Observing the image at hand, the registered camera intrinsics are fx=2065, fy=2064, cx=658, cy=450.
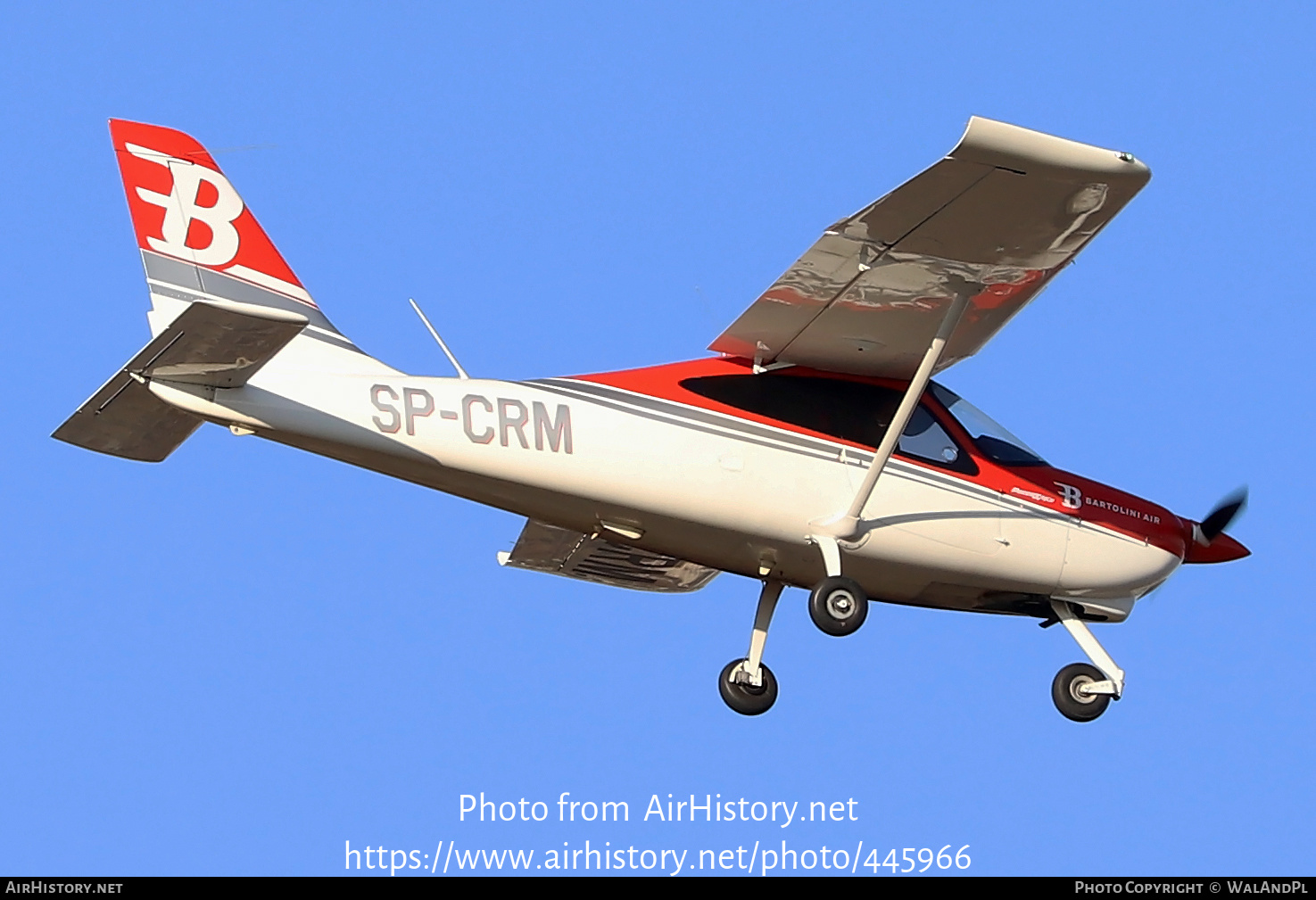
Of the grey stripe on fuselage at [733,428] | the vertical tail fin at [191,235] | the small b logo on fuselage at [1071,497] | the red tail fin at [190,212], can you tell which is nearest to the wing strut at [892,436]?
the grey stripe on fuselage at [733,428]

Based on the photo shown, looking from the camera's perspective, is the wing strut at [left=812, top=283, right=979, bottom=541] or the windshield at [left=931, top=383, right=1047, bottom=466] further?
the windshield at [left=931, top=383, right=1047, bottom=466]

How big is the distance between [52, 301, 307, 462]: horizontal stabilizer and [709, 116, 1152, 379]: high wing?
360 cm

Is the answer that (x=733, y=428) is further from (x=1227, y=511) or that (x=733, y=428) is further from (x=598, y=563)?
(x=1227, y=511)

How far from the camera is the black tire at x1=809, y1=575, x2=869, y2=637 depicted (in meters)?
14.4

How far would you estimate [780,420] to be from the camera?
49.3ft

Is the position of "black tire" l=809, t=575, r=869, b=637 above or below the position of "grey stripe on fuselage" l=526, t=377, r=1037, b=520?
below

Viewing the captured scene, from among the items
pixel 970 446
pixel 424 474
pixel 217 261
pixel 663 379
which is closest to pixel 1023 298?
pixel 970 446

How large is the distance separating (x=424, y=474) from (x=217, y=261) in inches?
86.4

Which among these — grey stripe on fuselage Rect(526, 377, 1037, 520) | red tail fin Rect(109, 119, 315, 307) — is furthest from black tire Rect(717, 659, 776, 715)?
red tail fin Rect(109, 119, 315, 307)

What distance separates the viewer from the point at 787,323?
14914 mm

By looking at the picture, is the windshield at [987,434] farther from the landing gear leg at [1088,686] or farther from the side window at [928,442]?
the landing gear leg at [1088,686]

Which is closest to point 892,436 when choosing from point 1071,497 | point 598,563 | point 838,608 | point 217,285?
point 838,608

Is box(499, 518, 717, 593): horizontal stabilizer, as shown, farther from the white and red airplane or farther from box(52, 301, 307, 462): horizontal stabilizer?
box(52, 301, 307, 462): horizontal stabilizer

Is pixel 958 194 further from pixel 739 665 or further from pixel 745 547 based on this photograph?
pixel 739 665
